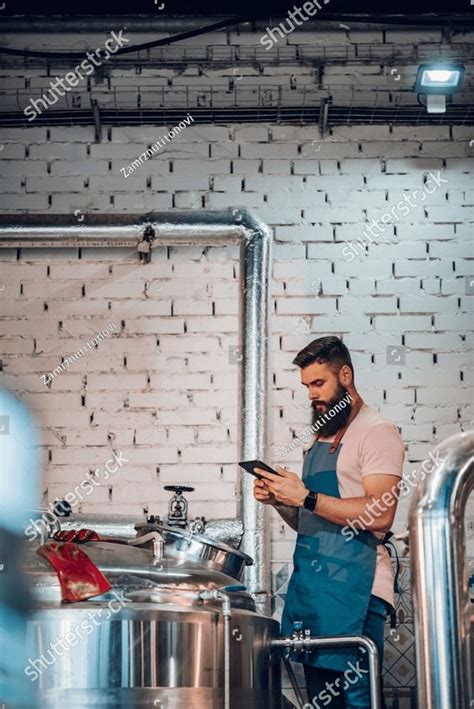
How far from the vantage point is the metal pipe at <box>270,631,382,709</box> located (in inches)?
113

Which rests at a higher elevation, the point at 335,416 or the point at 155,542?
the point at 335,416

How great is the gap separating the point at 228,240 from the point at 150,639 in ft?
7.50

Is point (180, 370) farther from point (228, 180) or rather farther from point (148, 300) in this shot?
point (228, 180)

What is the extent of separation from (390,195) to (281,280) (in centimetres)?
72

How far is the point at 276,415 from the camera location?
4.61 meters

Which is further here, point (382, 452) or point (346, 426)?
point (346, 426)

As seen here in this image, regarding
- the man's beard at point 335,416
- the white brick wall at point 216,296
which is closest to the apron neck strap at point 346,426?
the man's beard at point 335,416

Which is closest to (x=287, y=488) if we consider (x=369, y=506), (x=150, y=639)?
(x=369, y=506)

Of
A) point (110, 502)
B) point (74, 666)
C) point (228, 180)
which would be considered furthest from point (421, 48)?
point (74, 666)

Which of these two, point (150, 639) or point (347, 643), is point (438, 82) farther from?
point (150, 639)

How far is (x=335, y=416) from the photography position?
3.47 m

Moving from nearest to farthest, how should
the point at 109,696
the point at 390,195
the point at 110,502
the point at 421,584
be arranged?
the point at 421,584, the point at 109,696, the point at 110,502, the point at 390,195

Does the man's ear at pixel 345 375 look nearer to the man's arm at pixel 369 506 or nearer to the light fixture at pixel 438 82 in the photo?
the man's arm at pixel 369 506

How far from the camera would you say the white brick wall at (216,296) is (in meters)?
4.61
